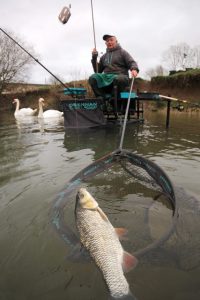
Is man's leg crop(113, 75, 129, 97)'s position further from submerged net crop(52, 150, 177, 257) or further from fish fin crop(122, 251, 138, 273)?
fish fin crop(122, 251, 138, 273)

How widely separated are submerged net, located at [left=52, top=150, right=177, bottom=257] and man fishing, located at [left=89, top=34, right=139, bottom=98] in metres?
4.35

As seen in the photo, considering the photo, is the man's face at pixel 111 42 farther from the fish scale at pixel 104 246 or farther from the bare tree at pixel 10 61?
the bare tree at pixel 10 61

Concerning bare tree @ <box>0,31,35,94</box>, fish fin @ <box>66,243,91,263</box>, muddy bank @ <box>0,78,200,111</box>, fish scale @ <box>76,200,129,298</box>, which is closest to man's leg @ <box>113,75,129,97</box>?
fish fin @ <box>66,243,91,263</box>

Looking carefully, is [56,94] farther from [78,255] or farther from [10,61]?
[78,255]

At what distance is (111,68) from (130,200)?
19.2ft

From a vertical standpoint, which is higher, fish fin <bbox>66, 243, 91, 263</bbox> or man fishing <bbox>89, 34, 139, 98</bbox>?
man fishing <bbox>89, 34, 139, 98</bbox>

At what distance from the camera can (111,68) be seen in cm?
905

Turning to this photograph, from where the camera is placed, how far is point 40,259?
268cm

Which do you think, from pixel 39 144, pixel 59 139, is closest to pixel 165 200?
pixel 39 144

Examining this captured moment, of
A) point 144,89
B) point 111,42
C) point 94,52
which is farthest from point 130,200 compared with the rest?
point 144,89

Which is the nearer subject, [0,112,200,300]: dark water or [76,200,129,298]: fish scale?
[76,200,129,298]: fish scale

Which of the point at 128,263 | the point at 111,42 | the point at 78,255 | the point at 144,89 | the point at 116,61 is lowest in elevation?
the point at 78,255

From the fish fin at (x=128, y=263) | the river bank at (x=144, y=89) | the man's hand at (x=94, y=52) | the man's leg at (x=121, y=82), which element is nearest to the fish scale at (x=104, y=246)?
the fish fin at (x=128, y=263)

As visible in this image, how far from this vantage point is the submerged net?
299cm
